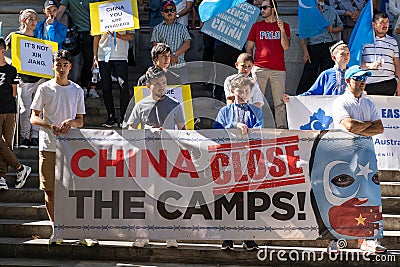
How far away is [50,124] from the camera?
26.5ft

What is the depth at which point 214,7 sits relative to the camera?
946cm

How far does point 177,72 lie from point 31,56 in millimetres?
1904

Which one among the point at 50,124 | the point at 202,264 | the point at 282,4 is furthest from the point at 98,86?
the point at 202,264

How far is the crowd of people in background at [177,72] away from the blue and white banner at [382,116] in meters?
0.22

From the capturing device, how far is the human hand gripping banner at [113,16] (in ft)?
34.7

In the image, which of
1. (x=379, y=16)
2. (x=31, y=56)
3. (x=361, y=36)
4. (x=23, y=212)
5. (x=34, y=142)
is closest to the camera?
(x=23, y=212)

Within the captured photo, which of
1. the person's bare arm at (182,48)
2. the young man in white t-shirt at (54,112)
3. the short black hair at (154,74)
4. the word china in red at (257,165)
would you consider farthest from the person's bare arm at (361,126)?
the person's bare arm at (182,48)

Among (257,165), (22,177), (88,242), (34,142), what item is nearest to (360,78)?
(257,165)

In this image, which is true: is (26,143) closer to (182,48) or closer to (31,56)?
(31,56)

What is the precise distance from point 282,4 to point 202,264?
6013mm

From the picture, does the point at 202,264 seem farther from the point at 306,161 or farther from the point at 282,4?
the point at 282,4

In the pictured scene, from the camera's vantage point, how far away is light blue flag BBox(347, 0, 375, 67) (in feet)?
33.7

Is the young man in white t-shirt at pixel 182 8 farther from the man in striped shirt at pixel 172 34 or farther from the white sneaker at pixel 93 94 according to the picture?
the white sneaker at pixel 93 94

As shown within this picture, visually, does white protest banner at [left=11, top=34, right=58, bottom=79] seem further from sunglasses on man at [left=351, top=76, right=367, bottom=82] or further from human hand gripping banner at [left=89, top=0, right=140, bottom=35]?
sunglasses on man at [left=351, top=76, right=367, bottom=82]
